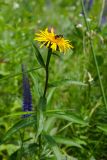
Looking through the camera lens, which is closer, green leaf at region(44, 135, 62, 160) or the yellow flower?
the yellow flower

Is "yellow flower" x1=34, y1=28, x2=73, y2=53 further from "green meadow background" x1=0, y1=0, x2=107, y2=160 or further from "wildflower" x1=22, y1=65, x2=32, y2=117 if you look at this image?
"wildflower" x1=22, y1=65, x2=32, y2=117

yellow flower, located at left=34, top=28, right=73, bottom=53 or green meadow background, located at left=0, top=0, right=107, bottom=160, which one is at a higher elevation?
yellow flower, located at left=34, top=28, right=73, bottom=53

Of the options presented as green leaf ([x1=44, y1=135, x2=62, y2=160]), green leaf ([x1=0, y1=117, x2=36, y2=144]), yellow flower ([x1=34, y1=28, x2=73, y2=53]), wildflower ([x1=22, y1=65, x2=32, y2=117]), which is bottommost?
green leaf ([x1=44, y1=135, x2=62, y2=160])

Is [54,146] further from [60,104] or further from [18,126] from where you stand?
[60,104]

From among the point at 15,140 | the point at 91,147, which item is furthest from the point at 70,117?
the point at 15,140

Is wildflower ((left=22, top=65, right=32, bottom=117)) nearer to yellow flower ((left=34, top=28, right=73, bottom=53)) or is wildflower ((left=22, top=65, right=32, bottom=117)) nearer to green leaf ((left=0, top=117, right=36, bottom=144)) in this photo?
green leaf ((left=0, top=117, right=36, bottom=144))

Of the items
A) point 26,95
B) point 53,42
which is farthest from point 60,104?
point 53,42

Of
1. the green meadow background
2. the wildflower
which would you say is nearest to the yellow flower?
the green meadow background

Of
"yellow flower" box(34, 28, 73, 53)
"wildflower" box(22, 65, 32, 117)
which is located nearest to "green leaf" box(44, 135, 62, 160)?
"wildflower" box(22, 65, 32, 117)

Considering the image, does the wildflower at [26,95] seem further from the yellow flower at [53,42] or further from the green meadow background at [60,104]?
the yellow flower at [53,42]
